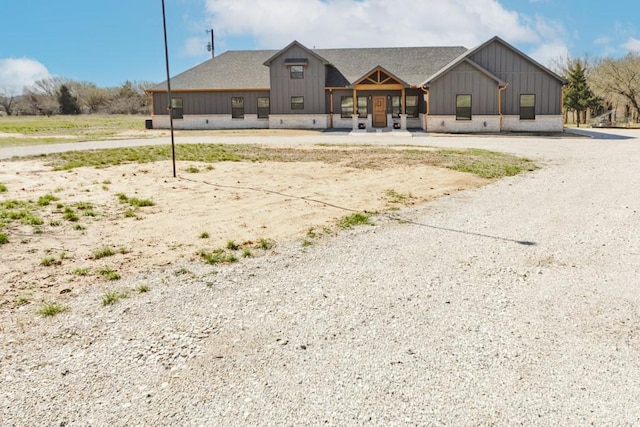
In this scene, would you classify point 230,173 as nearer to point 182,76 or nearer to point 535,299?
point 535,299

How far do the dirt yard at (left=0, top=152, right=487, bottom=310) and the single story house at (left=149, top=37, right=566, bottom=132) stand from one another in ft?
64.1

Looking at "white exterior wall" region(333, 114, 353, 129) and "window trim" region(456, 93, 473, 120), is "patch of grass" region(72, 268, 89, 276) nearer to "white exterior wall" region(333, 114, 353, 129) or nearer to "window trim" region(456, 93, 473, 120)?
"window trim" region(456, 93, 473, 120)

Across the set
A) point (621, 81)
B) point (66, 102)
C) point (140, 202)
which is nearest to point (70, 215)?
point (140, 202)

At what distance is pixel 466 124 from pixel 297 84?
473 inches

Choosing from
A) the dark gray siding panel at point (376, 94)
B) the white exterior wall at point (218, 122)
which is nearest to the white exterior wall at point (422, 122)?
the dark gray siding panel at point (376, 94)

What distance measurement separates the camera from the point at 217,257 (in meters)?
6.44

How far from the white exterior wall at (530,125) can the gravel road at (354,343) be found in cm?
2794

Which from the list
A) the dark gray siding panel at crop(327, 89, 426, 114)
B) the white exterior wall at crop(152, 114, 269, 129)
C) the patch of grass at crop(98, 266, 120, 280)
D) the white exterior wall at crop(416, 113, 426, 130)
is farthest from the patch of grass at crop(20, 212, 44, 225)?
the white exterior wall at crop(152, 114, 269, 129)

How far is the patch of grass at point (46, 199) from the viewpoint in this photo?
9352 millimetres

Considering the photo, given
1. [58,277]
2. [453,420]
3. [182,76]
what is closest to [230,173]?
[58,277]

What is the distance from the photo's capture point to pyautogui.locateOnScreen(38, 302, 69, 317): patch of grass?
473 cm

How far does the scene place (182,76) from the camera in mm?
40094

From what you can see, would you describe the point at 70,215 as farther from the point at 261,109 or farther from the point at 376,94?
the point at 261,109

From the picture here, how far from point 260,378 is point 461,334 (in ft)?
5.57
